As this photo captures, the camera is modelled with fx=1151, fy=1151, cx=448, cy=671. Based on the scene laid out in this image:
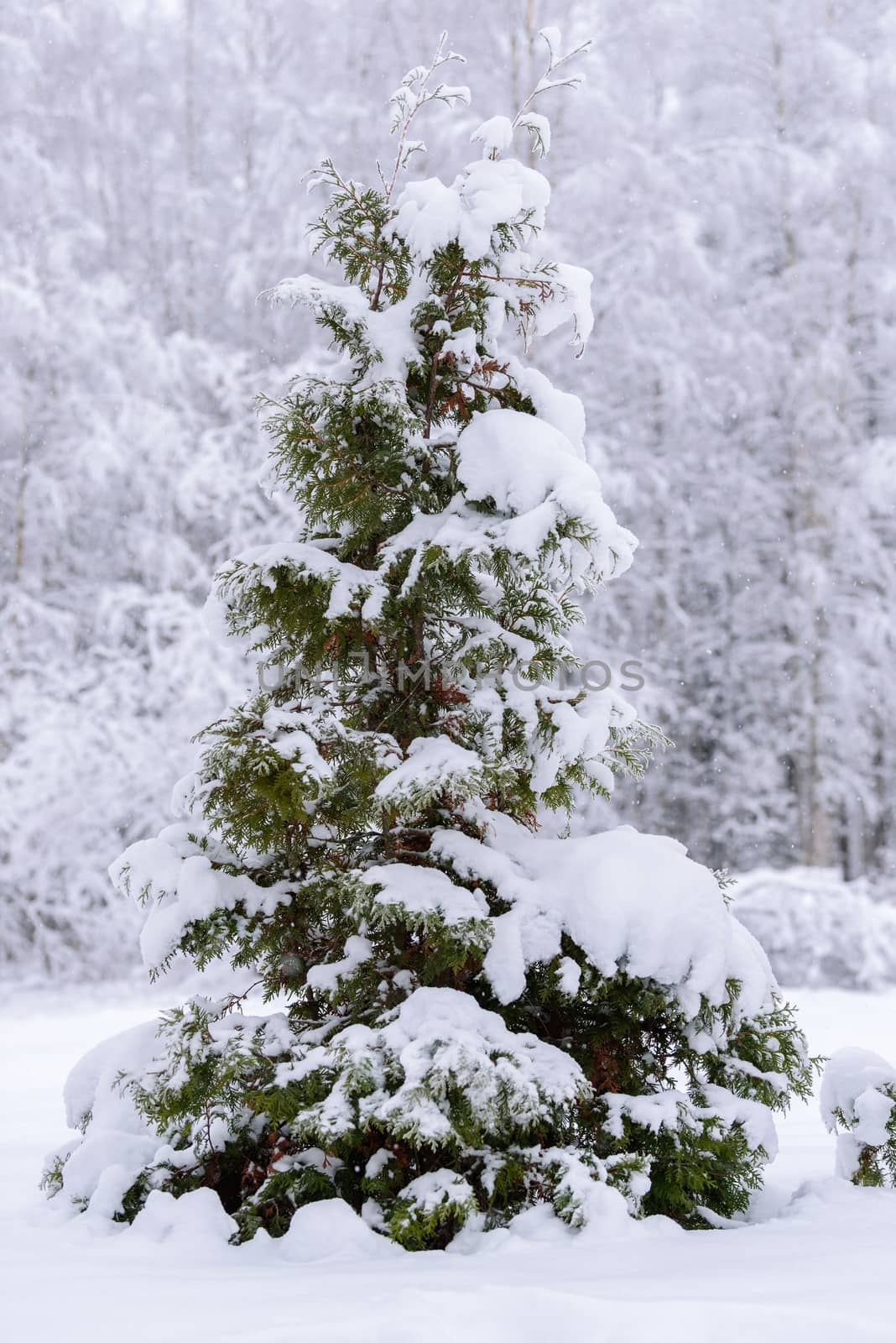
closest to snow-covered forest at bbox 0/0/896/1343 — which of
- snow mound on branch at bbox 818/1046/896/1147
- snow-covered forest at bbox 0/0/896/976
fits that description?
snow mound on branch at bbox 818/1046/896/1147

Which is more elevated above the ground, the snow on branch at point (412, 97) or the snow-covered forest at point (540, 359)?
the snow-covered forest at point (540, 359)

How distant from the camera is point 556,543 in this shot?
10.2ft

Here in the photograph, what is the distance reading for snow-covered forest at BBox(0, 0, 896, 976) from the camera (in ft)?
35.5

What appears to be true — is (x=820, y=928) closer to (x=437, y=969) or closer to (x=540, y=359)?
(x=540, y=359)

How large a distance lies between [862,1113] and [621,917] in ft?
3.51

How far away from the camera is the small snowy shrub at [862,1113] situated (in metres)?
3.37

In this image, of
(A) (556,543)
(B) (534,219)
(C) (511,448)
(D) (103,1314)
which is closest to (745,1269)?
(D) (103,1314)

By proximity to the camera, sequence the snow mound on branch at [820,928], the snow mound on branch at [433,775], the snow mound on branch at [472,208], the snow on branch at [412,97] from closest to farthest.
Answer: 1. the snow mound on branch at [433,775]
2. the snow mound on branch at [472,208]
3. the snow on branch at [412,97]
4. the snow mound on branch at [820,928]

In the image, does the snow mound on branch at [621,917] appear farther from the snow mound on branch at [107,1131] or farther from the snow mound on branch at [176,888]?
the snow mound on branch at [107,1131]

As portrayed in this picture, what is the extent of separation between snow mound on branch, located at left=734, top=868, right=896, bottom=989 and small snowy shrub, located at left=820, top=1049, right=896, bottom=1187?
6.83 metres

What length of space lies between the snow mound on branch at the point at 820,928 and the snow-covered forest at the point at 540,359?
1513mm

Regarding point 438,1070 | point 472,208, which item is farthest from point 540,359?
point 438,1070

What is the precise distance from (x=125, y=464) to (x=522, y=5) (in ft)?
19.7

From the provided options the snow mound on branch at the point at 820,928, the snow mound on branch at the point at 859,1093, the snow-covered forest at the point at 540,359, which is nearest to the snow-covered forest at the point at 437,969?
the snow mound on branch at the point at 859,1093
